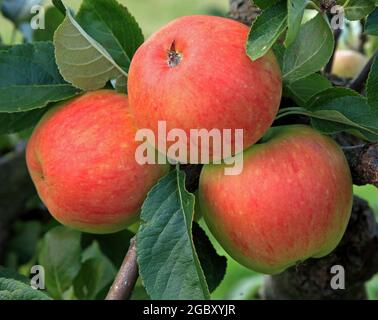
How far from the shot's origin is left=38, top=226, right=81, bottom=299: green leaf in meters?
1.08

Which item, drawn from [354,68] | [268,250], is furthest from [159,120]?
[354,68]

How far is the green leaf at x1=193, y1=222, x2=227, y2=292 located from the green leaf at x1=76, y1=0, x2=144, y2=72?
0.23m

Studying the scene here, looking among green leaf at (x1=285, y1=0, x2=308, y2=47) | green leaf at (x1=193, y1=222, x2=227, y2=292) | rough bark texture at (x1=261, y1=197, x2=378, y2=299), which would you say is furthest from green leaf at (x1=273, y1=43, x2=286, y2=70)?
rough bark texture at (x1=261, y1=197, x2=378, y2=299)

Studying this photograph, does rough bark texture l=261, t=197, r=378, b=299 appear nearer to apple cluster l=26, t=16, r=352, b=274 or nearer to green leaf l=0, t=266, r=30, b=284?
apple cluster l=26, t=16, r=352, b=274

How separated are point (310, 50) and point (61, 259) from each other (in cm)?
53

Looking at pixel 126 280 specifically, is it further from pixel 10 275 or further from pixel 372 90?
pixel 372 90

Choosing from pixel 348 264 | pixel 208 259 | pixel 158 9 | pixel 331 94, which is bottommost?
pixel 158 9

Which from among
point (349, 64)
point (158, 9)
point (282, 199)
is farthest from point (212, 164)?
point (158, 9)

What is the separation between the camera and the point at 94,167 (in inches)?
31.3

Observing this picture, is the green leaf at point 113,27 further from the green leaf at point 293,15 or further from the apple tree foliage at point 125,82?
the green leaf at point 293,15

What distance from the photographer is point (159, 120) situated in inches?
28.5

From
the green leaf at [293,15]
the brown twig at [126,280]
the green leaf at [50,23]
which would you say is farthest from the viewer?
the green leaf at [50,23]

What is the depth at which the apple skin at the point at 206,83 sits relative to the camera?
2.32ft

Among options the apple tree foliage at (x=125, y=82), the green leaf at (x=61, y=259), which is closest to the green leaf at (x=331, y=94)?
the apple tree foliage at (x=125, y=82)
